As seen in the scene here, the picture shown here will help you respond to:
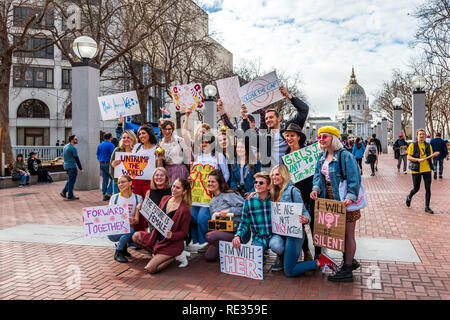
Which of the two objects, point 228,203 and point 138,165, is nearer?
point 228,203

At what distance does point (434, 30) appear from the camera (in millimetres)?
18906

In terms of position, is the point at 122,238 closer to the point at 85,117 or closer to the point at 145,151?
the point at 145,151

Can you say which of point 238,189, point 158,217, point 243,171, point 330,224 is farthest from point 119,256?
point 330,224

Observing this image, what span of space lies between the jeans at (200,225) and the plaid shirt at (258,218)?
0.95m

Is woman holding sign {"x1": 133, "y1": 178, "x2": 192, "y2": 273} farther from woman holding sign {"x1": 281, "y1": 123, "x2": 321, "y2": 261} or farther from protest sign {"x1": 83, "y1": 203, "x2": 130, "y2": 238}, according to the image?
woman holding sign {"x1": 281, "y1": 123, "x2": 321, "y2": 261}

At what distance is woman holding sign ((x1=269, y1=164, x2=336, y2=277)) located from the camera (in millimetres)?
4699

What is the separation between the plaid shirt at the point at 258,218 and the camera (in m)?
4.95

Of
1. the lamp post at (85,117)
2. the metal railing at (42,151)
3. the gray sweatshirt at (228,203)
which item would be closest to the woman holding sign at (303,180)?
the gray sweatshirt at (228,203)

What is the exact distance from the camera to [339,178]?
4598mm

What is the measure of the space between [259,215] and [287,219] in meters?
0.38

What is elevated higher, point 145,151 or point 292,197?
point 145,151

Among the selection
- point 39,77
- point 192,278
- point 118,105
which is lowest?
point 192,278

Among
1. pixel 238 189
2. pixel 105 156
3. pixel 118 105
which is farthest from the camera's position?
pixel 105 156

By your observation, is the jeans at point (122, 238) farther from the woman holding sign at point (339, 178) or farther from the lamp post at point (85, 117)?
the lamp post at point (85, 117)
